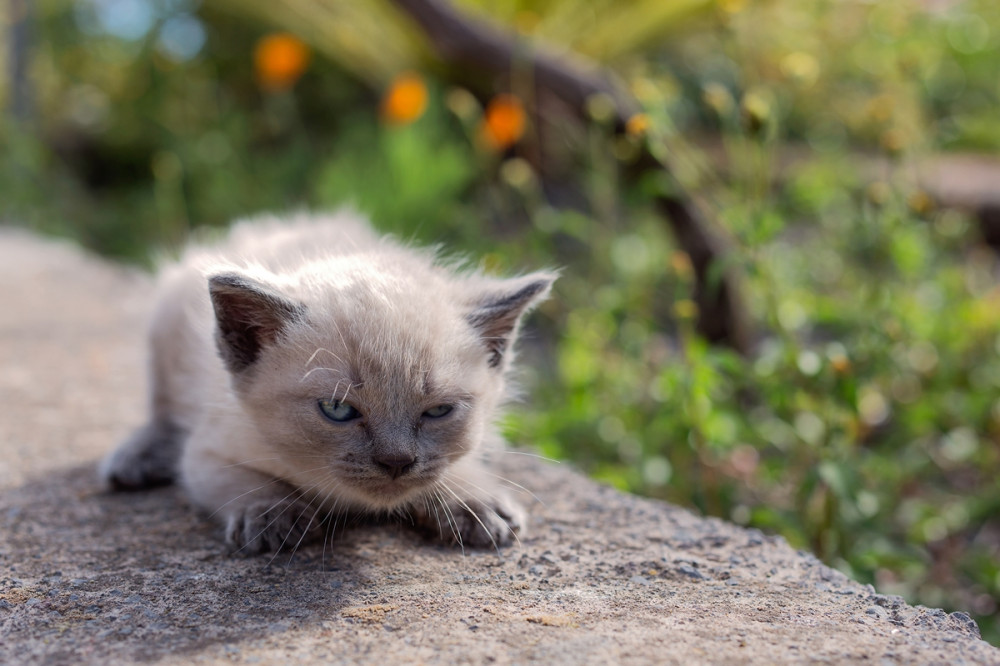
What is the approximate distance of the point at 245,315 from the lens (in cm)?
209

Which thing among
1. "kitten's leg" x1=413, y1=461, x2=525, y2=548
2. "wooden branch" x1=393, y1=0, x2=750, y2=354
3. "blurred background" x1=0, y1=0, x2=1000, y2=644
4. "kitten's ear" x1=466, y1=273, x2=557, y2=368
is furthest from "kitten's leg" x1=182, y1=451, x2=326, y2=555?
"wooden branch" x1=393, y1=0, x2=750, y2=354

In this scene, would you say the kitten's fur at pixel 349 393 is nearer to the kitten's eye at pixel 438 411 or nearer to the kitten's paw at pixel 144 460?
the kitten's eye at pixel 438 411

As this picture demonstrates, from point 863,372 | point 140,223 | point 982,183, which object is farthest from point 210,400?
point 982,183

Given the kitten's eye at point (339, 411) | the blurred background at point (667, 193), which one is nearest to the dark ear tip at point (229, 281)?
the kitten's eye at point (339, 411)

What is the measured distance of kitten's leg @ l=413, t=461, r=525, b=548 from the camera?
219 centimetres

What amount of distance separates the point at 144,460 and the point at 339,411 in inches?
38.4

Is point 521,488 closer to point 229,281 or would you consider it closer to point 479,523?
point 479,523

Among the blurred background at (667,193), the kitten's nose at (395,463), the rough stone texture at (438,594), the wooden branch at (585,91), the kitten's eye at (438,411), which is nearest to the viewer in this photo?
the rough stone texture at (438,594)

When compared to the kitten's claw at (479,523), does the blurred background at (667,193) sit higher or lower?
higher

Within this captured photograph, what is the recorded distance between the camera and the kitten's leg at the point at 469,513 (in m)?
2.19

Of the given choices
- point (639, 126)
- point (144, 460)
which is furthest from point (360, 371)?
point (639, 126)

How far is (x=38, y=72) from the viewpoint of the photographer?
844 centimetres

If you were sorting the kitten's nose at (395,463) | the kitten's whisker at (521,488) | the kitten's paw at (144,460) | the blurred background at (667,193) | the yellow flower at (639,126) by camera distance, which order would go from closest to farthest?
the kitten's nose at (395,463), the kitten's whisker at (521,488), the kitten's paw at (144,460), the yellow flower at (639,126), the blurred background at (667,193)

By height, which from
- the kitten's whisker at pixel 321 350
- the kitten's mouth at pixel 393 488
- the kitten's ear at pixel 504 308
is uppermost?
the kitten's ear at pixel 504 308
